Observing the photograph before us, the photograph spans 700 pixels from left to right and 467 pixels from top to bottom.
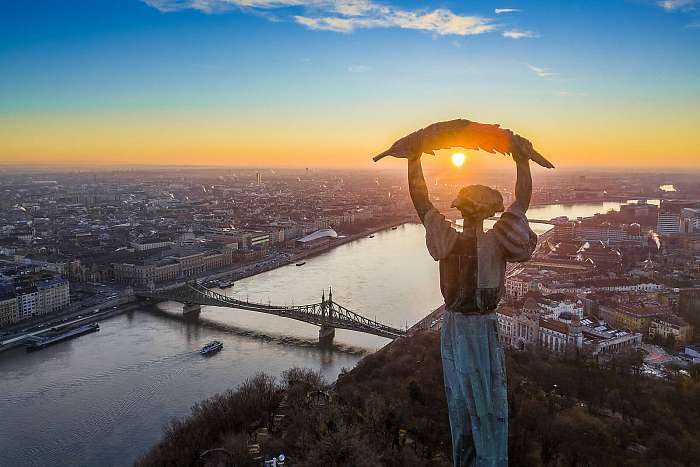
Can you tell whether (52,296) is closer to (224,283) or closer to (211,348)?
(224,283)

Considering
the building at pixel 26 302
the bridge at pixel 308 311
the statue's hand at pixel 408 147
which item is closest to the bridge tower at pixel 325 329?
the bridge at pixel 308 311

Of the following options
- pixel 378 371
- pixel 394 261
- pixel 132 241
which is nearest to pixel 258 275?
pixel 394 261

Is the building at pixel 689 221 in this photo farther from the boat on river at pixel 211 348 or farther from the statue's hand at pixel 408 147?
the statue's hand at pixel 408 147

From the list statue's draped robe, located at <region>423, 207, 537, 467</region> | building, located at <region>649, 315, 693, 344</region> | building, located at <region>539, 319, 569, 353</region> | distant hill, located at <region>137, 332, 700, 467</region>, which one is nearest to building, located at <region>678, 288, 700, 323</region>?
building, located at <region>649, 315, 693, 344</region>

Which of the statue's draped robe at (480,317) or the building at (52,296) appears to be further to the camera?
the building at (52,296)

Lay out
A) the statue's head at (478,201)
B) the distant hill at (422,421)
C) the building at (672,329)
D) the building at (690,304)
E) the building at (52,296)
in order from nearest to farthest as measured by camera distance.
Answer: the statue's head at (478,201) → the distant hill at (422,421) → the building at (672,329) → the building at (690,304) → the building at (52,296)

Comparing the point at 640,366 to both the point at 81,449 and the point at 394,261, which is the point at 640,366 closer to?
the point at 81,449

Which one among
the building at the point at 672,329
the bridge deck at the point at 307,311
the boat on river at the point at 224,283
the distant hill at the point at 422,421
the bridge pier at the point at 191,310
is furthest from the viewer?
the boat on river at the point at 224,283

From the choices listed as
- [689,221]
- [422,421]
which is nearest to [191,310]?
[422,421]
